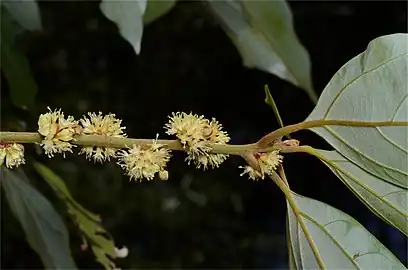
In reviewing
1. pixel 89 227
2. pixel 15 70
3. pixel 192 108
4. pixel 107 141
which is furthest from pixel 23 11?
pixel 192 108

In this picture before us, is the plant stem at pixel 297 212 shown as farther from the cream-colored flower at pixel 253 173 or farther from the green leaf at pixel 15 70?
the green leaf at pixel 15 70

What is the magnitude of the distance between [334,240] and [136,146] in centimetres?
10

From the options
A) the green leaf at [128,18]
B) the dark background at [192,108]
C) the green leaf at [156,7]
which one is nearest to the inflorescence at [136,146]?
the green leaf at [128,18]

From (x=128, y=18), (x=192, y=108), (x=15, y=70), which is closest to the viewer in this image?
(x=128, y=18)

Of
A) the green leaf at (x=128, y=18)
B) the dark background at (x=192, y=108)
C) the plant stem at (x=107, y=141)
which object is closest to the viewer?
the plant stem at (x=107, y=141)

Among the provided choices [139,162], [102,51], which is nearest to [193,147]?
[139,162]

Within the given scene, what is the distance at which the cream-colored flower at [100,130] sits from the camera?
27 centimetres

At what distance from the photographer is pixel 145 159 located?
0.27 m

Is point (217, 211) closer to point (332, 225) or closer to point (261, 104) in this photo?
point (261, 104)

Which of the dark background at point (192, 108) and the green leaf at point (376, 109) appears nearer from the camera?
the green leaf at point (376, 109)

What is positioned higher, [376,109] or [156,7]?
[156,7]

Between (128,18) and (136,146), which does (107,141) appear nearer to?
(136,146)

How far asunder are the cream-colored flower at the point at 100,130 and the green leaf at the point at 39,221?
239 millimetres

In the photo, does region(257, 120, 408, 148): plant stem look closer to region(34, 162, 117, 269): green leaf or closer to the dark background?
region(34, 162, 117, 269): green leaf
